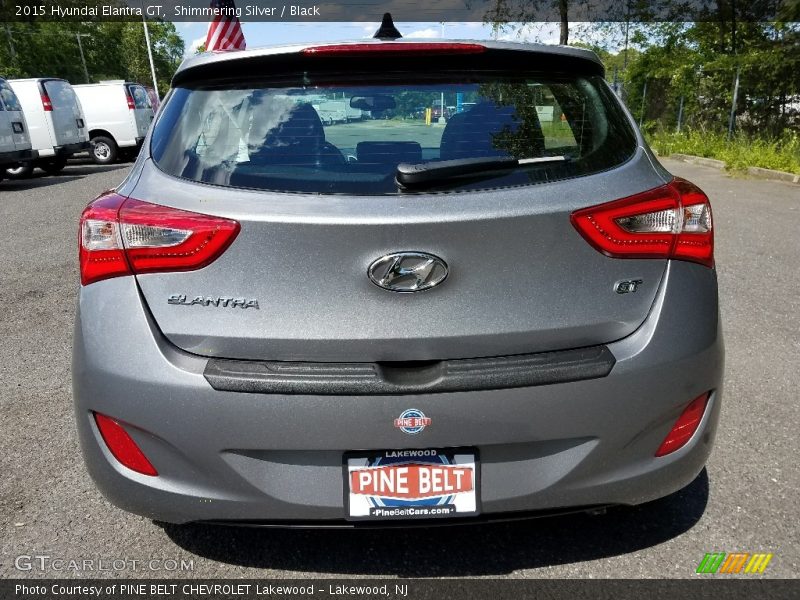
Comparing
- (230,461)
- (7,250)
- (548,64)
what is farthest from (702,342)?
(7,250)

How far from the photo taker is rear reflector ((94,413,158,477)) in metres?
1.93

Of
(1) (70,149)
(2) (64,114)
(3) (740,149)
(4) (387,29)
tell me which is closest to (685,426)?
(4) (387,29)

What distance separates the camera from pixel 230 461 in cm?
185

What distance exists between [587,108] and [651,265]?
587 millimetres

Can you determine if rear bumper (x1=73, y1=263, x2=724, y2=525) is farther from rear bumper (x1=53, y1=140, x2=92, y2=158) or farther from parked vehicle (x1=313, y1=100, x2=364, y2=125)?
rear bumper (x1=53, y1=140, x2=92, y2=158)

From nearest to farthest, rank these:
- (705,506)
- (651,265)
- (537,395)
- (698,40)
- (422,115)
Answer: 1. (537,395)
2. (651,265)
3. (422,115)
4. (705,506)
5. (698,40)

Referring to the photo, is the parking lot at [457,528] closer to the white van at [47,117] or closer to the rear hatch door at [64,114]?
the white van at [47,117]

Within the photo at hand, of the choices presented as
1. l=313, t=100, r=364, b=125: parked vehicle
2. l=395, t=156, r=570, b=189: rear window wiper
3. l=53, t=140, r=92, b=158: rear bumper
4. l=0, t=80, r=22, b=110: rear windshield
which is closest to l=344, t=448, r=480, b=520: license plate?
l=395, t=156, r=570, b=189: rear window wiper

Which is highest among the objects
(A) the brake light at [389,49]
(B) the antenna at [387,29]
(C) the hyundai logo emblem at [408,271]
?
(B) the antenna at [387,29]

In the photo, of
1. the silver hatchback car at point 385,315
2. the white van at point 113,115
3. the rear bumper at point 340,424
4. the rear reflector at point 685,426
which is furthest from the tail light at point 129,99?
the rear reflector at point 685,426

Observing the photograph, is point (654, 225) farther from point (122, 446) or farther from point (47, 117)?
point (47, 117)

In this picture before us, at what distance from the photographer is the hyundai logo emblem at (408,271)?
1.77 meters

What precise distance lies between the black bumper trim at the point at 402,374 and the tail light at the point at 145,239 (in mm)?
295

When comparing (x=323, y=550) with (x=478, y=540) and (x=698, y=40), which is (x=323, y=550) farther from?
(x=698, y=40)
